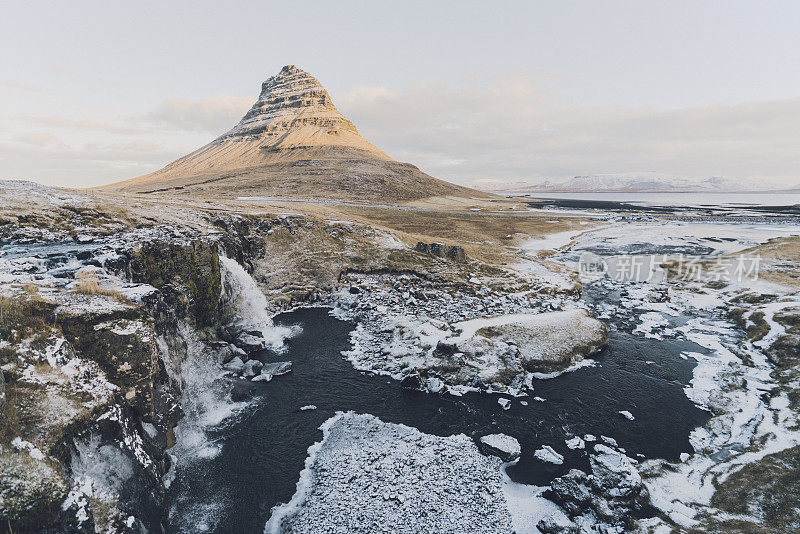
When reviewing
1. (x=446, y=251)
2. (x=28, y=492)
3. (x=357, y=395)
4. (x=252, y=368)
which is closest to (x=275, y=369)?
(x=252, y=368)

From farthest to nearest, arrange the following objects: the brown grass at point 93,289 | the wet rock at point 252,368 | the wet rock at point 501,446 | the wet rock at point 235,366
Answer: the wet rock at point 235,366, the wet rock at point 252,368, the wet rock at point 501,446, the brown grass at point 93,289

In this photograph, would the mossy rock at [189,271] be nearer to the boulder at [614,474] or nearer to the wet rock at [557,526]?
the wet rock at [557,526]

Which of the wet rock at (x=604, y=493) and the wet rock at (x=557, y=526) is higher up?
the wet rock at (x=604, y=493)

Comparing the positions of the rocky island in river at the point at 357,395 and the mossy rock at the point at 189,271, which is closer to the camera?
the rocky island in river at the point at 357,395

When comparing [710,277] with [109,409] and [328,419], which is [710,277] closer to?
[328,419]

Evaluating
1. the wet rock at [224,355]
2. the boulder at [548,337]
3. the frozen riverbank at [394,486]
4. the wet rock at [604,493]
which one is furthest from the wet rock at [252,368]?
the wet rock at [604,493]

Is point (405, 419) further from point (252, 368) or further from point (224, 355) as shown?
point (224, 355)
